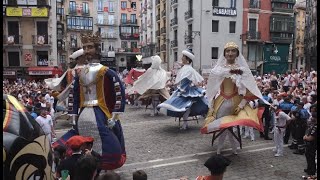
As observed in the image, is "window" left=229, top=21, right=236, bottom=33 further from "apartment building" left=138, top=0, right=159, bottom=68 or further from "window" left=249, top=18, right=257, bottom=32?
"apartment building" left=138, top=0, right=159, bottom=68

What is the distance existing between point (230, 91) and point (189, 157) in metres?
1.71

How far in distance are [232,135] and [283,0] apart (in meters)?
36.5

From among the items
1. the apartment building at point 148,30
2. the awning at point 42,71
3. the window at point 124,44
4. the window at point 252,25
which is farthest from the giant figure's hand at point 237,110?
the window at point 124,44

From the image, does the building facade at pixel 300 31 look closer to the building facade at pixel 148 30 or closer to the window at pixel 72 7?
the building facade at pixel 148 30

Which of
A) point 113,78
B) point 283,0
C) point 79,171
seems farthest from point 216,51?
point 79,171

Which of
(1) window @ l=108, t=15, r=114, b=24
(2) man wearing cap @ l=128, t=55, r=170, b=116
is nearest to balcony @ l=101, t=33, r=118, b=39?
(1) window @ l=108, t=15, r=114, b=24

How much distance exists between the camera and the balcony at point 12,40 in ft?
117

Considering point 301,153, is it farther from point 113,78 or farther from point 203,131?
point 113,78

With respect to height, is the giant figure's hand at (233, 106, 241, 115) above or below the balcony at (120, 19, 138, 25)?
below

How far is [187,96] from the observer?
1060cm

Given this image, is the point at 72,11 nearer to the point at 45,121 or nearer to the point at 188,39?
the point at 188,39

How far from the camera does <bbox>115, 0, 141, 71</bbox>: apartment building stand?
216 feet

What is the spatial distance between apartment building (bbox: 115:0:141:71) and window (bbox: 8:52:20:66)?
96.9 ft

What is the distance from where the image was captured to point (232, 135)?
8.09 meters
